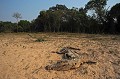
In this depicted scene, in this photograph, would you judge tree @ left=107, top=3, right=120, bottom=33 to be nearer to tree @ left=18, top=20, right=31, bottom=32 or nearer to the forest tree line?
the forest tree line

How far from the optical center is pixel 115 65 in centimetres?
944

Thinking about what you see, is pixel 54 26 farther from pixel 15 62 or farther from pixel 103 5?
pixel 15 62

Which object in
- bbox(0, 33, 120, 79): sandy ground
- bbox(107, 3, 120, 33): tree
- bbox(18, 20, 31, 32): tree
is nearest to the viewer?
bbox(0, 33, 120, 79): sandy ground

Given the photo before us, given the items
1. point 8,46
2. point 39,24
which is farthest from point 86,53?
point 39,24

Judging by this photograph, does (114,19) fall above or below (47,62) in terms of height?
above

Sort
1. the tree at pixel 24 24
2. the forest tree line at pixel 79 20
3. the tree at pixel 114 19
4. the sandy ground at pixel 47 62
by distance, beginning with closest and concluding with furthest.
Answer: the sandy ground at pixel 47 62
the tree at pixel 114 19
the forest tree line at pixel 79 20
the tree at pixel 24 24

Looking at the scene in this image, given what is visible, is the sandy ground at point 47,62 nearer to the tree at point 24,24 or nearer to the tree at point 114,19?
the tree at point 114,19

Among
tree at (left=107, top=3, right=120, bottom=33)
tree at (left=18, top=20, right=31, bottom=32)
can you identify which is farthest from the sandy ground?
tree at (left=18, top=20, right=31, bottom=32)

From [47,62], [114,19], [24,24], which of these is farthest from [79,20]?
[47,62]

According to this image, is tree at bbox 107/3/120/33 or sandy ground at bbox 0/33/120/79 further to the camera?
tree at bbox 107/3/120/33

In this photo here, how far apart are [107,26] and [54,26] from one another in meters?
8.31

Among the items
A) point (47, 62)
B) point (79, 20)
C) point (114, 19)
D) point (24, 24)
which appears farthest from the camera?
point (24, 24)

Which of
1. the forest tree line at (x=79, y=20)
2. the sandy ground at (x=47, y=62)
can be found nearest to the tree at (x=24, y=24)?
the forest tree line at (x=79, y=20)

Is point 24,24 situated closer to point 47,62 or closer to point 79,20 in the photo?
point 79,20
